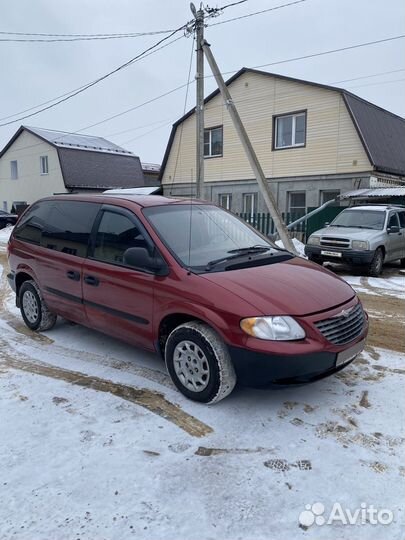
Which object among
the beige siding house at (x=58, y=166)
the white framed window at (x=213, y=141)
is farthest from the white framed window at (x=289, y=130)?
the beige siding house at (x=58, y=166)

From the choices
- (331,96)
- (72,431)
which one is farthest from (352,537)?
(331,96)

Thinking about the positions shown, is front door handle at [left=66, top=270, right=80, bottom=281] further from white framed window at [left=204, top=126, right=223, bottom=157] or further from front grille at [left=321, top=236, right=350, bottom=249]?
white framed window at [left=204, top=126, right=223, bottom=157]

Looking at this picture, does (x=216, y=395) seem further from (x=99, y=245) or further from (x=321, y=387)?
(x=99, y=245)

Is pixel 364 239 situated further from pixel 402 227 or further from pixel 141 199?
pixel 141 199

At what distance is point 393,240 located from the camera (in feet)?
36.2

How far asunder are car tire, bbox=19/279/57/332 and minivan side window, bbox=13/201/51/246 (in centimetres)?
55

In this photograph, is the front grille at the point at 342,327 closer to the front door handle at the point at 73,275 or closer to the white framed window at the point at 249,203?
the front door handle at the point at 73,275

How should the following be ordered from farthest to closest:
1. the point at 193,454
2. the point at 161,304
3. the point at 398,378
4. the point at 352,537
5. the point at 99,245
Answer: the point at 99,245 < the point at 398,378 < the point at 161,304 < the point at 193,454 < the point at 352,537

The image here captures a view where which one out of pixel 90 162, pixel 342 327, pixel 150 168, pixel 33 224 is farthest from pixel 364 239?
pixel 150 168

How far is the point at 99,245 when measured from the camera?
14.1 feet

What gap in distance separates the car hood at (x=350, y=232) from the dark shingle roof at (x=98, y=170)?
21459 mm

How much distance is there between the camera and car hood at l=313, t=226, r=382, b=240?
408 inches

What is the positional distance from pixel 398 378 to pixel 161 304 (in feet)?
7.69

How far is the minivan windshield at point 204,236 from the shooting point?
3797 millimetres
